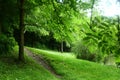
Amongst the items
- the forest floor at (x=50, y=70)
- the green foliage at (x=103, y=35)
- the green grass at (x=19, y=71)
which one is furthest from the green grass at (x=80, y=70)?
the green foliage at (x=103, y=35)

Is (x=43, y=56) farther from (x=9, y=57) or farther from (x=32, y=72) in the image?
(x=32, y=72)

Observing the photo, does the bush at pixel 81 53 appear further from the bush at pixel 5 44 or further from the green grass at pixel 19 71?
the green grass at pixel 19 71

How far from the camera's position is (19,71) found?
1597 centimetres

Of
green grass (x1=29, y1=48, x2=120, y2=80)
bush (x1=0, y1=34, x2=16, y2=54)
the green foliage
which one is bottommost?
green grass (x1=29, y1=48, x2=120, y2=80)

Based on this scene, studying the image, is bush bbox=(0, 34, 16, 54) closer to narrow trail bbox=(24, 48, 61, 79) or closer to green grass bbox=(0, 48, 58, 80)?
green grass bbox=(0, 48, 58, 80)

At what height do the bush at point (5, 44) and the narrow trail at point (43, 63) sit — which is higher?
the bush at point (5, 44)

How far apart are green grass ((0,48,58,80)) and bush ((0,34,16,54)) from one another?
765 mm

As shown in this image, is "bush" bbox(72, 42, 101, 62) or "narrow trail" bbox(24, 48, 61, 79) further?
"bush" bbox(72, 42, 101, 62)

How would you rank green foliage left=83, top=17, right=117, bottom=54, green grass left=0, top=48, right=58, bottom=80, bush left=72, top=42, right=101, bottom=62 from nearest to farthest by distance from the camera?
green foliage left=83, top=17, right=117, bottom=54 → green grass left=0, top=48, right=58, bottom=80 → bush left=72, top=42, right=101, bottom=62

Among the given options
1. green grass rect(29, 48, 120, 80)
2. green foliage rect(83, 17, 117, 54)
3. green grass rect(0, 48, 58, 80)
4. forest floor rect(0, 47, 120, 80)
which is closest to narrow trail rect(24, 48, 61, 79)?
forest floor rect(0, 47, 120, 80)

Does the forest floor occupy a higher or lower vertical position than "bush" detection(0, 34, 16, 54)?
lower

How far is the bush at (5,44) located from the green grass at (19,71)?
77 centimetres

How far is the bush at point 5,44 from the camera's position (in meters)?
18.5

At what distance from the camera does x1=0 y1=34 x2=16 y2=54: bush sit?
1847 centimetres
